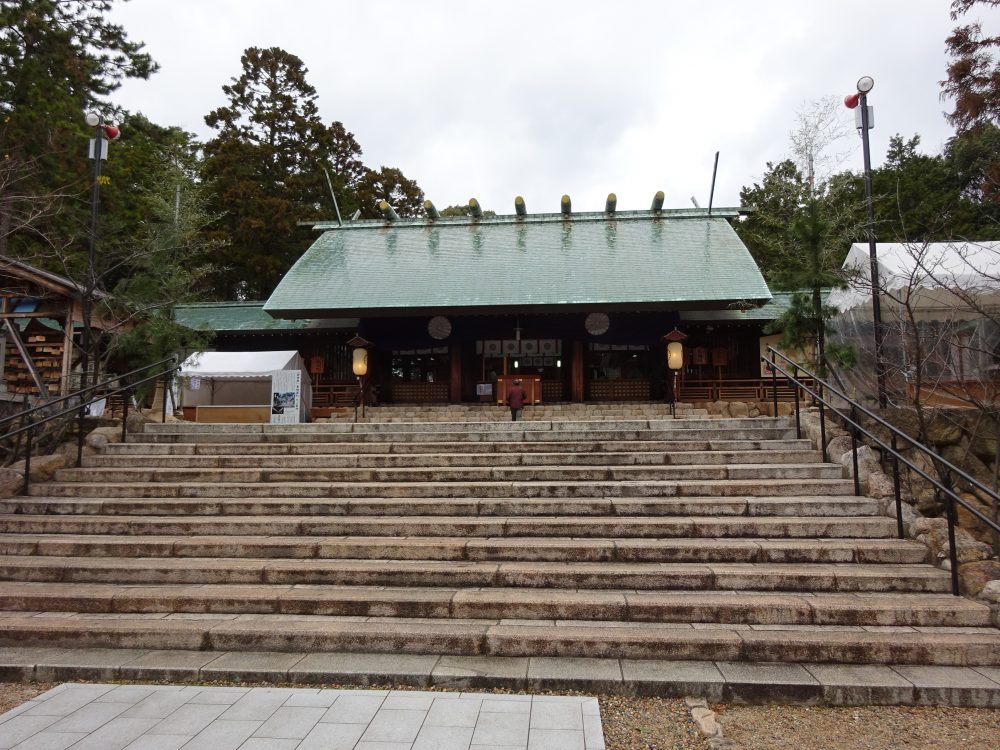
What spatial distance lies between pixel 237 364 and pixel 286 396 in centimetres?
243

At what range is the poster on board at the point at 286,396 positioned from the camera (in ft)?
43.7

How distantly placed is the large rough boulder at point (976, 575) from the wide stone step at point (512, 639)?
397 mm

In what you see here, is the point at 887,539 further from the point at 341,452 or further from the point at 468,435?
the point at 341,452

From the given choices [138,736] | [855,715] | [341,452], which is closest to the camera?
[138,736]

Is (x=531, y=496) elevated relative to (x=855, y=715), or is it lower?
elevated

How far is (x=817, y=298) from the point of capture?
1005cm

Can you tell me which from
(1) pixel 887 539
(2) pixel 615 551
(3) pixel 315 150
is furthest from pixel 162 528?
(3) pixel 315 150

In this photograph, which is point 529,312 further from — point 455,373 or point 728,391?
point 728,391

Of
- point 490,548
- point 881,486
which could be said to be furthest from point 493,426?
point 881,486

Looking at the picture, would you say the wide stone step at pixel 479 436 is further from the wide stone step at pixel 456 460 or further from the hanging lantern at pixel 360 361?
the hanging lantern at pixel 360 361

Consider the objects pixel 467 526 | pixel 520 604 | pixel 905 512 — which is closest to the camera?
pixel 520 604

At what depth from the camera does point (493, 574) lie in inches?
183

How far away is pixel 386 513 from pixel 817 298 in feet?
29.0

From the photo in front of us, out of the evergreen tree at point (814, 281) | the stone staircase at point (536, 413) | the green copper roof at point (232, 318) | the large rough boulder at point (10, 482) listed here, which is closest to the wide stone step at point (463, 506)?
the large rough boulder at point (10, 482)
